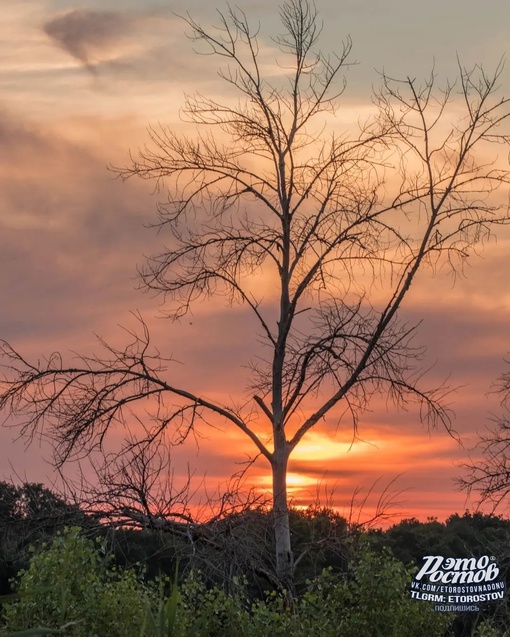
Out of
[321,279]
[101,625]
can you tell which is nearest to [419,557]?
[321,279]

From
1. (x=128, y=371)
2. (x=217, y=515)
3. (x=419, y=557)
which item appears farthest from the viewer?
(x=419, y=557)

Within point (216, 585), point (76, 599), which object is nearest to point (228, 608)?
point (216, 585)

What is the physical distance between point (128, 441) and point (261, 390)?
222cm

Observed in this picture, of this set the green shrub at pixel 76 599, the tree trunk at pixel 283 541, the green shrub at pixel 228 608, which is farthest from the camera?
the tree trunk at pixel 283 541

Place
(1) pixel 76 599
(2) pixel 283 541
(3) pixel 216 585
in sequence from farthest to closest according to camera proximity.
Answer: (2) pixel 283 541 → (3) pixel 216 585 → (1) pixel 76 599

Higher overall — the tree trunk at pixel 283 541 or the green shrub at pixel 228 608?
the tree trunk at pixel 283 541

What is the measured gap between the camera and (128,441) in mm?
14266

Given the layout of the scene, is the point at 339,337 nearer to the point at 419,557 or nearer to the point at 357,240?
the point at 357,240

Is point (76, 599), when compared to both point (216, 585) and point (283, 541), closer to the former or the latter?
point (216, 585)

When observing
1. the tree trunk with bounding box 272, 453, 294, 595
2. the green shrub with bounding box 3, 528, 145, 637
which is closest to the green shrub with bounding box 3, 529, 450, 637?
the green shrub with bounding box 3, 528, 145, 637

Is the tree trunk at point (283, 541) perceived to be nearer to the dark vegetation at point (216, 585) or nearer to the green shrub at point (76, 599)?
the dark vegetation at point (216, 585)

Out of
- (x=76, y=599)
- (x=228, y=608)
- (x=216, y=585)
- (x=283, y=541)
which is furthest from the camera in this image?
(x=283, y=541)

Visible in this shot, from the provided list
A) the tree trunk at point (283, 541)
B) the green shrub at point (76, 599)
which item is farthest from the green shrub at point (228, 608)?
the tree trunk at point (283, 541)

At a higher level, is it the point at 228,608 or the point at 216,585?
the point at 216,585
